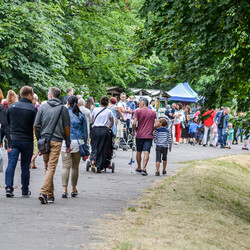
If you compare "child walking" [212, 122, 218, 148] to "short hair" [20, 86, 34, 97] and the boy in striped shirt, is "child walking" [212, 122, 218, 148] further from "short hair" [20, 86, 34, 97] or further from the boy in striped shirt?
"short hair" [20, 86, 34, 97]

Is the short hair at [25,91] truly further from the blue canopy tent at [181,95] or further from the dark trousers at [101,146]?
the blue canopy tent at [181,95]

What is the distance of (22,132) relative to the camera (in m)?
10.9

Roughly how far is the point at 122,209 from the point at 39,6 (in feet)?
55.6

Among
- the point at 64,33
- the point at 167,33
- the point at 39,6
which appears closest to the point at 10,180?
the point at 167,33

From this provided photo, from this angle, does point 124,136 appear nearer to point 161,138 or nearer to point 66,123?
point 161,138

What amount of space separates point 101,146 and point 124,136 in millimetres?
9118

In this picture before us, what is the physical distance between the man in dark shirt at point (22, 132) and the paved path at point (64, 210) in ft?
1.02

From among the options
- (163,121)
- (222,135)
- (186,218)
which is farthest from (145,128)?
(222,135)

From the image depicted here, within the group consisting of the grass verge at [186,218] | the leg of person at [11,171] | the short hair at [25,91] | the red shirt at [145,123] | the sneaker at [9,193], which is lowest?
the grass verge at [186,218]

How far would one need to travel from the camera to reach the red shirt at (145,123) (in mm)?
16359

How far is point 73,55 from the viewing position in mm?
32094

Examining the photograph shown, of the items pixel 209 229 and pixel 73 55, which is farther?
pixel 73 55

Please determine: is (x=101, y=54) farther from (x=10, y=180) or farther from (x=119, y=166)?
(x=10, y=180)

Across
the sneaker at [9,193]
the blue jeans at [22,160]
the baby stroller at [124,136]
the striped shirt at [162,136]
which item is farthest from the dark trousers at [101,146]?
the baby stroller at [124,136]
